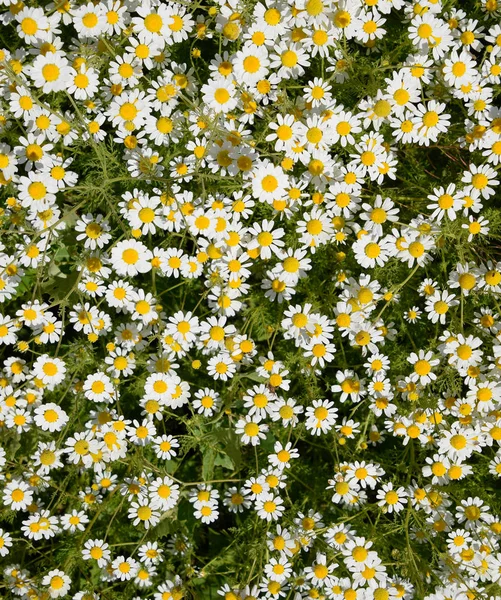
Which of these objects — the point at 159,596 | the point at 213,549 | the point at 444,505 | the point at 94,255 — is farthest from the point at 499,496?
the point at 94,255

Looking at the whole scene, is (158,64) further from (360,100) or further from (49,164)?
(360,100)

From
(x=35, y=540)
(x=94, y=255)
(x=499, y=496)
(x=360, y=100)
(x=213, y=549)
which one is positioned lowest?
(x=499, y=496)

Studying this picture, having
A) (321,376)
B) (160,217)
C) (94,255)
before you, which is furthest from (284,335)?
(94,255)

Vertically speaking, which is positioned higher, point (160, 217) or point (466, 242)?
point (160, 217)

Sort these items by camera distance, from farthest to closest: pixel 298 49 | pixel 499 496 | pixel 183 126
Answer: pixel 499 496 < pixel 183 126 < pixel 298 49

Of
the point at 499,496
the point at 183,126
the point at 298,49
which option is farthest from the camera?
the point at 499,496

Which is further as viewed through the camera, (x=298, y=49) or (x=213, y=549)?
(x=213, y=549)
